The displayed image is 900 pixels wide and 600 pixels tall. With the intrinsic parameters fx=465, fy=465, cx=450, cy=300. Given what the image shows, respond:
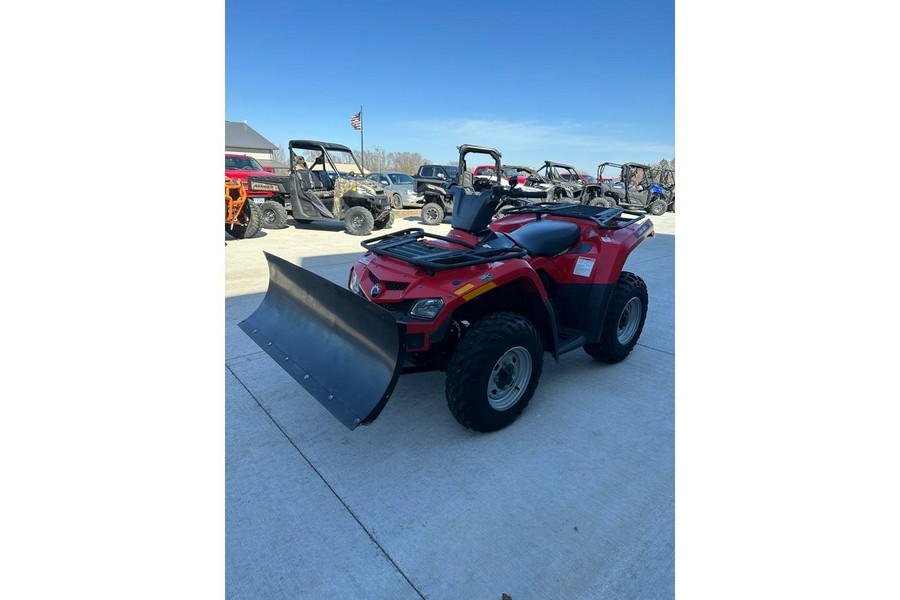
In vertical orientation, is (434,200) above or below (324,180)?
below

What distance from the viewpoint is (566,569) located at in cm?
184

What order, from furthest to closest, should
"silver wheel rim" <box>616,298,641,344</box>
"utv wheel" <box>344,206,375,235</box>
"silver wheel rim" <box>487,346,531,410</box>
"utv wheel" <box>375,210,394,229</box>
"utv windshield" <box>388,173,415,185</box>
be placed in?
"utv windshield" <box>388,173,415,185</box>, "utv wheel" <box>375,210,394,229</box>, "utv wheel" <box>344,206,375,235</box>, "silver wheel rim" <box>616,298,641,344</box>, "silver wheel rim" <box>487,346,531,410</box>

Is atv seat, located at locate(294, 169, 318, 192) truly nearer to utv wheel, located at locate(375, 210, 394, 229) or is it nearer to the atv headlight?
utv wheel, located at locate(375, 210, 394, 229)

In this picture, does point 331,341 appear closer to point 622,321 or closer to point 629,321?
point 622,321

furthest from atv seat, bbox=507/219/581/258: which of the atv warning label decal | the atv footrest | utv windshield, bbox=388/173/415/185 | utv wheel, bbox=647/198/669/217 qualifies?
utv wheel, bbox=647/198/669/217

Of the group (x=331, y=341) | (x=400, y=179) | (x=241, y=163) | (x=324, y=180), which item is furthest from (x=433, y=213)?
(x=331, y=341)

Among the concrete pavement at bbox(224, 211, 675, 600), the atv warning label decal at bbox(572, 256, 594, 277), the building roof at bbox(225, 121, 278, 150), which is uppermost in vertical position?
the building roof at bbox(225, 121, 278, 150)

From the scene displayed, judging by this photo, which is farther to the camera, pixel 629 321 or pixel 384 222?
pixel 384 222

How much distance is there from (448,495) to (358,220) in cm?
860

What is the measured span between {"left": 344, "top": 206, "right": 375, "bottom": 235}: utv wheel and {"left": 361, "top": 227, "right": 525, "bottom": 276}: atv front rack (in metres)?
7.22

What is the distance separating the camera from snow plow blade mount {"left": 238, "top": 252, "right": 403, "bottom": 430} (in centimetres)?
221

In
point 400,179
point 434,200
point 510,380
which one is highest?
point 400,179

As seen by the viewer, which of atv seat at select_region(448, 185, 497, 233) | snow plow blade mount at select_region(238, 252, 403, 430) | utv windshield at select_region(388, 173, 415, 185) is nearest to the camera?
snow plow blade mount at select_region(238, 252, 403, 430)

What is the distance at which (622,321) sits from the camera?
372 centimetres
